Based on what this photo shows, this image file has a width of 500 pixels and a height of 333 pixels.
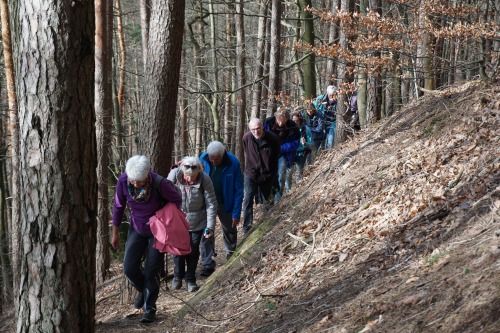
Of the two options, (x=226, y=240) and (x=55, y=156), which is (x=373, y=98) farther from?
(x=55, y=156)

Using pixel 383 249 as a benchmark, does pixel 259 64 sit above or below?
above

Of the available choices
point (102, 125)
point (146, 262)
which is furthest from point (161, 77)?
point (102, 125)

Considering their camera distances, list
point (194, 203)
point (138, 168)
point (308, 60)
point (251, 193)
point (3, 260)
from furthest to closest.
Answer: point (3, 260) → point (308, 60) → point (251, 193) → point (194, 203) → point (138, 168)

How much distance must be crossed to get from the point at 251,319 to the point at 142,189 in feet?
6.28

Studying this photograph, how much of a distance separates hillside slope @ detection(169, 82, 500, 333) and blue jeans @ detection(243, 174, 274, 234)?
71cm

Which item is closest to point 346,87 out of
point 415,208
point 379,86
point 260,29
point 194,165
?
point 379,86

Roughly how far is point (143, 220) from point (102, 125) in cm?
540

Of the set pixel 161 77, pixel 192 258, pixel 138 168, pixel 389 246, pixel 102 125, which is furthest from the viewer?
pixel 102 125

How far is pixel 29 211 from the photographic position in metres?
3.98

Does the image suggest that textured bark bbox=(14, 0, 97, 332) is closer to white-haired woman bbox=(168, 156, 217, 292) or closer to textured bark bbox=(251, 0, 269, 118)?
white-haired woman bbox=(168, 156, 217, 292)

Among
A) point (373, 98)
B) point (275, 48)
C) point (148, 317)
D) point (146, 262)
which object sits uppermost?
point (275, 48)

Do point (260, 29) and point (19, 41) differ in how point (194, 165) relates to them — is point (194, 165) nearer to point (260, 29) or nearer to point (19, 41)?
point (19, 41)

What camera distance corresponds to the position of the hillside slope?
4.02 metres

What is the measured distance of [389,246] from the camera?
17.6ft
